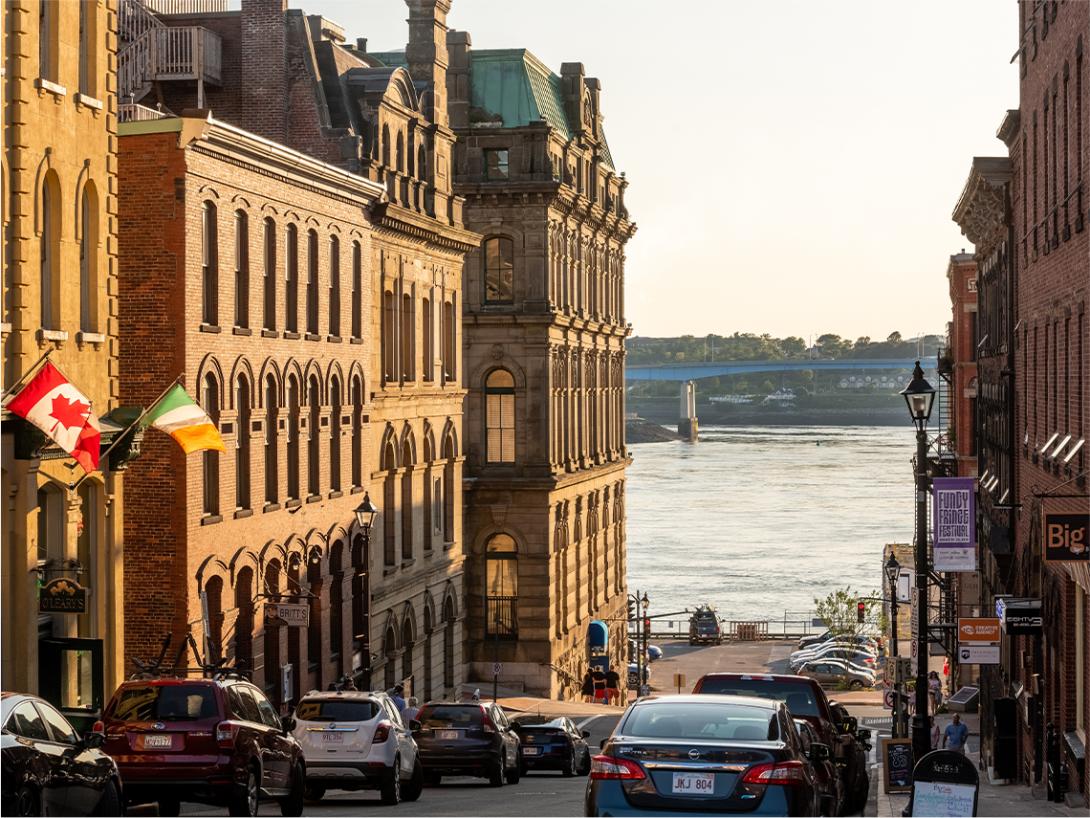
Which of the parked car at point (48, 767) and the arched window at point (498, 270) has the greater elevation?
the arched window at point (498, 270)

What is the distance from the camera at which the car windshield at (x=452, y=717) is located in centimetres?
3238

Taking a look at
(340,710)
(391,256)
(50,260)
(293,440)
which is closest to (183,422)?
(50,260)

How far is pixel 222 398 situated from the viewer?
1567 inches

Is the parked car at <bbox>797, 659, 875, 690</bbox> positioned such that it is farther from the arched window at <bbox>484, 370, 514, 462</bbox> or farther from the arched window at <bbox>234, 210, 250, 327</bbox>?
the arched window at <bbox>234, 210, 250, 327</bbox>

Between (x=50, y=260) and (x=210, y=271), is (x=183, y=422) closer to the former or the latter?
(x=50, y=260)

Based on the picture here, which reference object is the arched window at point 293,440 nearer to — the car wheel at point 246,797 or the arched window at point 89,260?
the arched window at point 89,260

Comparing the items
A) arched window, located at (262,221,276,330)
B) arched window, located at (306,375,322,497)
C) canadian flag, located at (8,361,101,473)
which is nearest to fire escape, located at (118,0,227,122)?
arched window, located at (262,221,276,330)

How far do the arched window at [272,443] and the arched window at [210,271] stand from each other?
151 inches

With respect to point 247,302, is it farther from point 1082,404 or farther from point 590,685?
point 590,685

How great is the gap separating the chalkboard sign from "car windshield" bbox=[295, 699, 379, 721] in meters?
9.49

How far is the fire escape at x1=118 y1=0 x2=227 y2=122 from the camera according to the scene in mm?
50594

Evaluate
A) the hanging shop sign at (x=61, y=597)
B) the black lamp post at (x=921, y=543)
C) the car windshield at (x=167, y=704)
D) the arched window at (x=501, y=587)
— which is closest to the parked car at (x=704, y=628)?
the arched window at (x=501, y=587)

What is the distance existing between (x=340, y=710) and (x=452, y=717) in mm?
5865

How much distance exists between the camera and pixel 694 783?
51.7 ft
